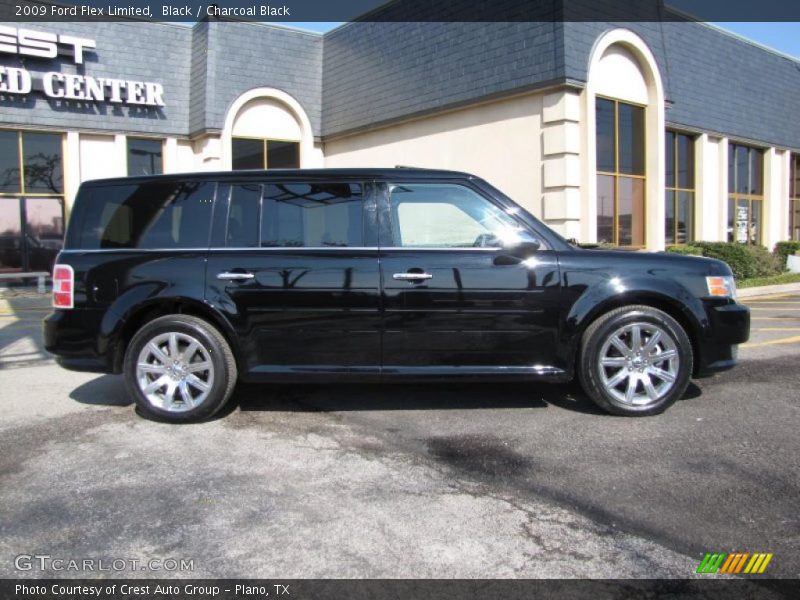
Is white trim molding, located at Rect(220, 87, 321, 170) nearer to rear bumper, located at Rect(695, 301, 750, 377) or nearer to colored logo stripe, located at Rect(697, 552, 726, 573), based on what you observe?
rear bumper, located at Rect(695, 301, 750, 377)

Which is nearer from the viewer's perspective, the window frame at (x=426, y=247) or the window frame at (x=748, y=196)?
the window frame at (x=426, y=247)

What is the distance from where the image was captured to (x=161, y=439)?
178 inches

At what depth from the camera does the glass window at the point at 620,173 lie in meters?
13.5

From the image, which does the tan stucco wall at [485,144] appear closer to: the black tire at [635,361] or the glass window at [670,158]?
the glass window at [670,158]

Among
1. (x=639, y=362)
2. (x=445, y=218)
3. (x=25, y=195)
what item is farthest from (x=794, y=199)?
(x=25, y=195)

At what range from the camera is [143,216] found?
16.4 ft

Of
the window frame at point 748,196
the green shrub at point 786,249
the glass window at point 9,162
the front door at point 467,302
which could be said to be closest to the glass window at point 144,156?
the glass window at point 9,162

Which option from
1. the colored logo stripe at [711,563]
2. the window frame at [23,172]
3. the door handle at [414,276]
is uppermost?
the window frame at [23,172]

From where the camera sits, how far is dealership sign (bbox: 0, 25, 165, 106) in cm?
1432

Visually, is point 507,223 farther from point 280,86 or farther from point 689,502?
point 280,86

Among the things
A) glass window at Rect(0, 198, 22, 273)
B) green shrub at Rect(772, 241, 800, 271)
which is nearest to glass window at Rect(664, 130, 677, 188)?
green shrub at Rect(772, 241, 800, 271)

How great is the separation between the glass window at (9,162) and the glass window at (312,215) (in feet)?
42.8

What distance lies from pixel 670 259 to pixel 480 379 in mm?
1709

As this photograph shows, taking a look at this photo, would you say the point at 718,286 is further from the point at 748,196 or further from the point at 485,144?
the point at 748,196
